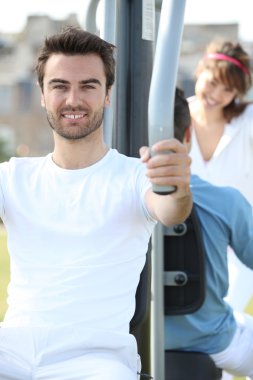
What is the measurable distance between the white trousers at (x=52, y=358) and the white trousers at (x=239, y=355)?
0.80 metres

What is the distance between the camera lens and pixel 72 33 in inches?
108

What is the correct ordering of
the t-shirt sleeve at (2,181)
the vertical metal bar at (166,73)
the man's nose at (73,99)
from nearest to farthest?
the vertical metal bar at (166,73) < the man's nose at (73,99) < the t-shirt sleeve at (2,181)

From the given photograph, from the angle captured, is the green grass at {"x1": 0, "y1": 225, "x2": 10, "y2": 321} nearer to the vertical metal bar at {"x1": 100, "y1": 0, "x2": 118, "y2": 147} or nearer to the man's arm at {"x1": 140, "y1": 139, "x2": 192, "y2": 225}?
the vertical metal bar at {"x1": 100, "y1": 0, "x2": 118, "y2": 147}

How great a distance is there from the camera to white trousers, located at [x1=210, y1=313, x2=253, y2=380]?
3328mm

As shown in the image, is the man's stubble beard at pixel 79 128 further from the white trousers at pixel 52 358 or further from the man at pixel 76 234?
the white trousers at pixel 52 358

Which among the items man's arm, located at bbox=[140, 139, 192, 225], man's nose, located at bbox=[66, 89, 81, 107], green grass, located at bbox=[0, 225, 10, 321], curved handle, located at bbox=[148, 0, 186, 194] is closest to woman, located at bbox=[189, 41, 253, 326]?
man's nose, located at bbox=[66, 89, 81, 107]

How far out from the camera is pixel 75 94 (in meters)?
2.65

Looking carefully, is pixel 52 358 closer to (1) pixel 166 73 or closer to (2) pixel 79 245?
(2) pixel 79 245

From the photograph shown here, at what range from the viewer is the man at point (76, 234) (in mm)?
2549

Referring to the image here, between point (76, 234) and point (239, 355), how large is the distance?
3.11 feet

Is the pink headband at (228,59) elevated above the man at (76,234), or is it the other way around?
the pink headband at (228,59)

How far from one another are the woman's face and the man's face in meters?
1.84

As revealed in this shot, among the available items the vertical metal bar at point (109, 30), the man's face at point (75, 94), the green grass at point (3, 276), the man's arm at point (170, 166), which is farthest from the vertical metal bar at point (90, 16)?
the green grass at point (3, 276)

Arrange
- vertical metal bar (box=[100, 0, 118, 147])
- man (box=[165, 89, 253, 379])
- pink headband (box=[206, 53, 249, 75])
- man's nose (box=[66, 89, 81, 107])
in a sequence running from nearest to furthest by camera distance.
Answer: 1. man's nose (box=[66, 89, 81, 107])
2. vertical metal bar (box=[100, 0, 118, 147])
3. man (box=[165, 89, 253, 379])
4. pink headband (box=[206, 53, 249, 75])
